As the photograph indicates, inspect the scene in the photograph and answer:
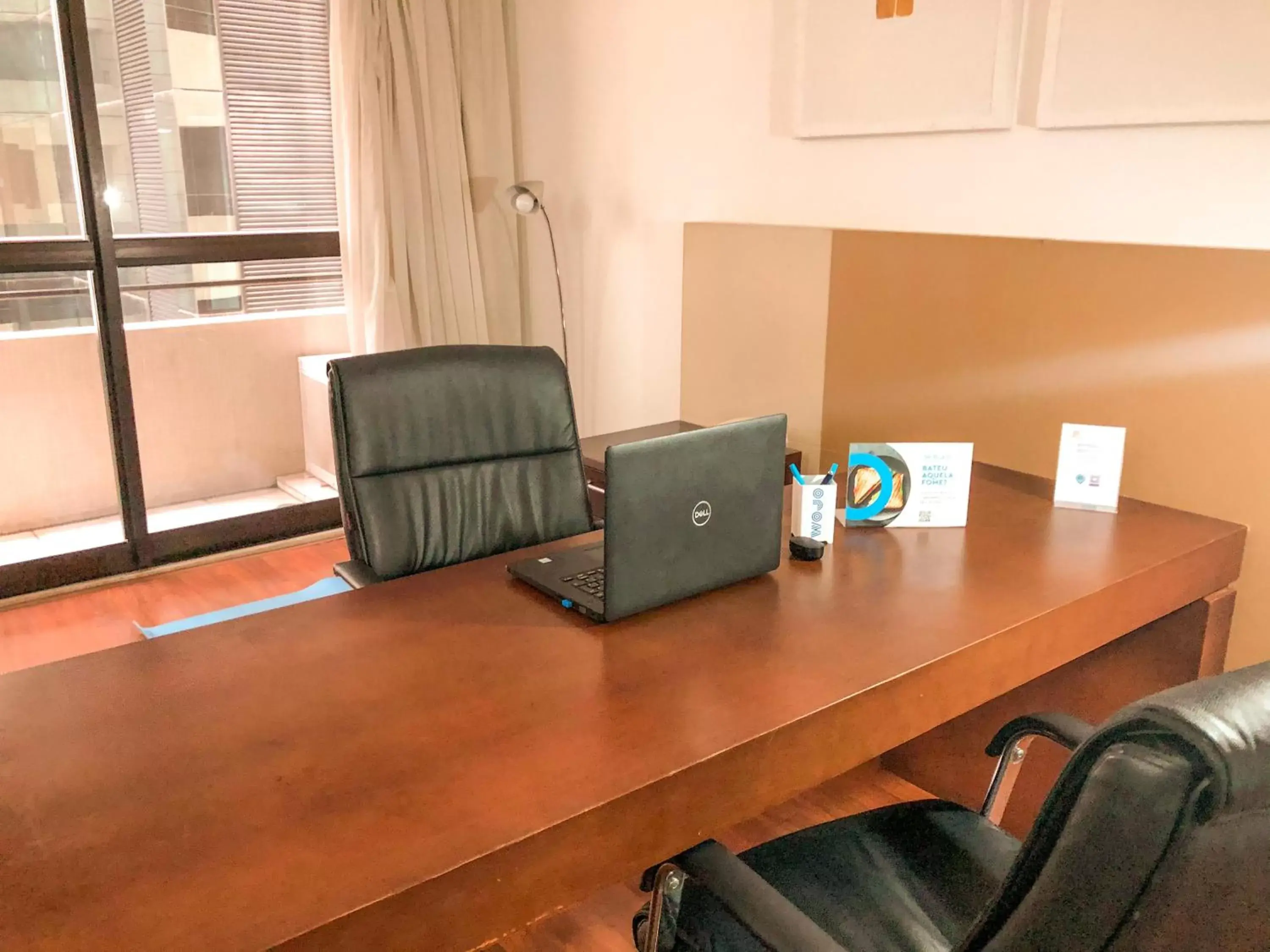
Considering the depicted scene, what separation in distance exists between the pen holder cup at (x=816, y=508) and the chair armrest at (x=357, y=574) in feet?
2.65

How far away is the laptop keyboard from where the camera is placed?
1495 millimetres

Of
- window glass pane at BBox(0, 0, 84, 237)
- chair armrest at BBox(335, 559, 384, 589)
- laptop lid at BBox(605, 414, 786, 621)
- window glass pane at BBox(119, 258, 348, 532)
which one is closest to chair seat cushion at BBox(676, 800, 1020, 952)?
laptop lid at BBox(605, 414, 786, 621)

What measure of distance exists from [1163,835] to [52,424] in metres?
3.64

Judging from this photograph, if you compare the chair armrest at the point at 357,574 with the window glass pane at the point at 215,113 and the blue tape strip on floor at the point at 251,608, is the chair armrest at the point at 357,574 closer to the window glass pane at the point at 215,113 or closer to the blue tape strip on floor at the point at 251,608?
the blue tape strip on floor at the point at 251,608

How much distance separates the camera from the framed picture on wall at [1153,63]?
1880mm

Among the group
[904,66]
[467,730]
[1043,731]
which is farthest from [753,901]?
[904,66]

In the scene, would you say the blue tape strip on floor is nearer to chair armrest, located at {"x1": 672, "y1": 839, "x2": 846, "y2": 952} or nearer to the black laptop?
the black laptop

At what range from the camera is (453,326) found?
3.83 m

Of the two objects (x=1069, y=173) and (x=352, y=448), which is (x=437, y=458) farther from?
(x=1069, y=173)

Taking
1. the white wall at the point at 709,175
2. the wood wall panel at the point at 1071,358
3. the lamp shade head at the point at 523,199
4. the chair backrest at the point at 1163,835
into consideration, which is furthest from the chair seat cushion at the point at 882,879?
the lamp shade head at the point at 523,199

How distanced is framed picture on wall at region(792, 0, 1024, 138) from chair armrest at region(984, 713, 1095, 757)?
1490 mm

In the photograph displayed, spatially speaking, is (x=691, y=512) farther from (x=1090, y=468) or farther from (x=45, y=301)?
(x=45, y=301)

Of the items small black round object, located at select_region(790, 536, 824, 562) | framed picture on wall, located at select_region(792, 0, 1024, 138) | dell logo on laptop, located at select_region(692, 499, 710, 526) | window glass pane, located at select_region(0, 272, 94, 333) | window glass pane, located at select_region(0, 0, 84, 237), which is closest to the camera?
dell logo on laptop, located at select_region(692, 499, 710, 526)

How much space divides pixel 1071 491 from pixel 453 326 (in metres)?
2.53
